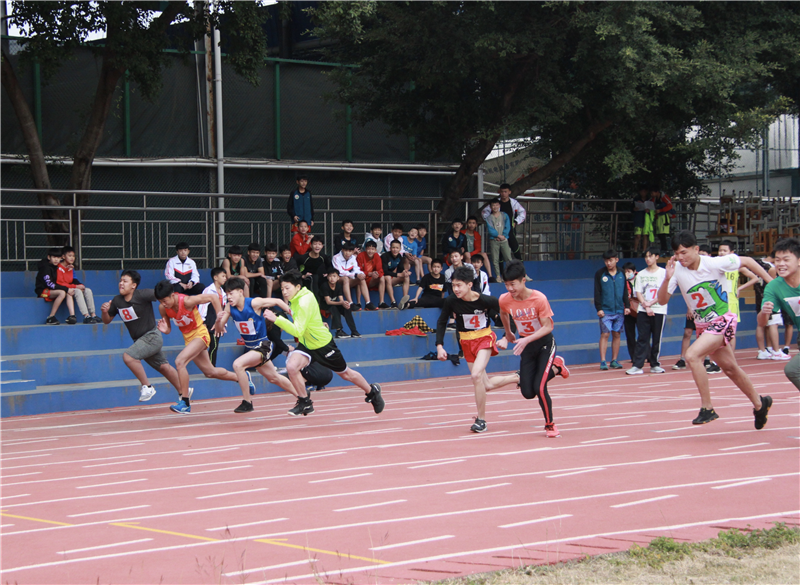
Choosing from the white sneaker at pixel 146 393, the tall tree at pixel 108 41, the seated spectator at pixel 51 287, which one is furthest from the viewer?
the tall tree at pixel 108 41

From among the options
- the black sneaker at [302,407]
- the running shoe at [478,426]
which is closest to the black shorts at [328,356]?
the black sneaker at [302,407]

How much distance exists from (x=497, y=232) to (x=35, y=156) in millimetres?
9357

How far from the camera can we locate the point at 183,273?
1589 cm

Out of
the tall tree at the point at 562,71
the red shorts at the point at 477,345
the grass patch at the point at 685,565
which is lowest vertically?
the grass patch at the point at 685,565

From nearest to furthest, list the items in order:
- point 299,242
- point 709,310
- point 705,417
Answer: point 709,310 → point 705,417 → point 299,242

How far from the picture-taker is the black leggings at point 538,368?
9500mm

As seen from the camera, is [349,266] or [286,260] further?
[349,266]

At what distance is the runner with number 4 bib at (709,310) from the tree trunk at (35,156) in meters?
11.9

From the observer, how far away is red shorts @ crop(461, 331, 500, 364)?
33.2ft

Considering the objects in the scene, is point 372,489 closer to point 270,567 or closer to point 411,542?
point 411,542

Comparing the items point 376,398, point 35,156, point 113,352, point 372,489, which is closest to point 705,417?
point 376,398

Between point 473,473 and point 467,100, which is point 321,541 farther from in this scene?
point 467,100

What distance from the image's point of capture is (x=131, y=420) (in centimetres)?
1184

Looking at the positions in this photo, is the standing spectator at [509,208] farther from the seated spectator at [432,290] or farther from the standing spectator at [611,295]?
the standing spectator at [611,295]
